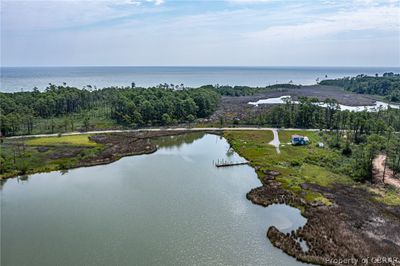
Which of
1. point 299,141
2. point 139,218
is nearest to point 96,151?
point 139,218

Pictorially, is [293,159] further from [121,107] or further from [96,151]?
[121,107]

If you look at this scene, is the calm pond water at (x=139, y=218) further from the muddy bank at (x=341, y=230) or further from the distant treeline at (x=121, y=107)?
the distant treeline at (x=121, y=107)

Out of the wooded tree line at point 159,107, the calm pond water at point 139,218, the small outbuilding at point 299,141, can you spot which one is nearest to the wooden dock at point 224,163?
the calm pond water at point 139,218

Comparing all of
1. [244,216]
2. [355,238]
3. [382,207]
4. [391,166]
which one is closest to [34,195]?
[244,216]

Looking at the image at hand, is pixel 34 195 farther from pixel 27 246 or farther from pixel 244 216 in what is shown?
pixel 244 216

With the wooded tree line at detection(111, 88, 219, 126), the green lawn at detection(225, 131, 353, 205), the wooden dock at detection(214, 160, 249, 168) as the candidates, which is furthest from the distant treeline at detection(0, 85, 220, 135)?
the wooden dock at detection(214, 160, 249, 168)
